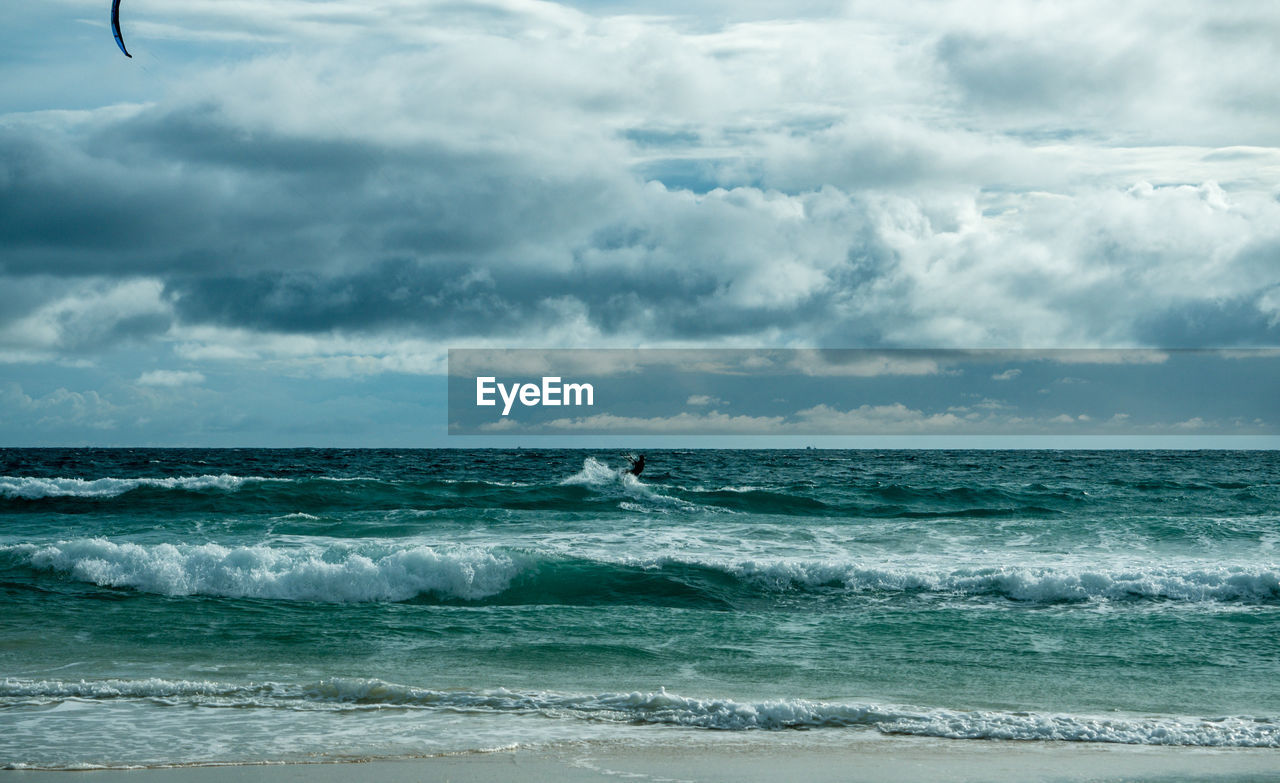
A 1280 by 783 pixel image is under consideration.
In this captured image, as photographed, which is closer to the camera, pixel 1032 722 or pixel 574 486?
pixel 1032 722

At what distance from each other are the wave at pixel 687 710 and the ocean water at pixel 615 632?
0.03 meters

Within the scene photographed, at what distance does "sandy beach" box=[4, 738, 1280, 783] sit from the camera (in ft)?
22.4

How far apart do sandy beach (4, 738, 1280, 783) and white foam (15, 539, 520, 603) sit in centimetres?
828

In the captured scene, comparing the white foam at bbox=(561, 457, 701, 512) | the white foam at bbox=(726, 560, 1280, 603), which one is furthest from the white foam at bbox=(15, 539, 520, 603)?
the white foam at bbox=(561, 457, 701, 512)

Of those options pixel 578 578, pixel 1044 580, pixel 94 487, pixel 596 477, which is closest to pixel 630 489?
pixel 596 477

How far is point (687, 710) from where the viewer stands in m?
8.52

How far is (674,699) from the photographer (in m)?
8.71

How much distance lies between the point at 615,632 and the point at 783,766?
525 centimetres

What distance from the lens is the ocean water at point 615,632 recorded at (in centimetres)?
821

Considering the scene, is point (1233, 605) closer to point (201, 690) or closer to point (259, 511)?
point (201, 690)

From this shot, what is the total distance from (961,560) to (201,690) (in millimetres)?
13632

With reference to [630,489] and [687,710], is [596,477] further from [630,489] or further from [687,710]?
[687,710]

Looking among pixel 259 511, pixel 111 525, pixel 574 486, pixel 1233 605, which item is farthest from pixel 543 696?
pixel 574 486

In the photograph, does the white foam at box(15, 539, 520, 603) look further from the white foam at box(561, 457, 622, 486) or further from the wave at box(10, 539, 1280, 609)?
the white foam at box(561, 457, 622, 486)
